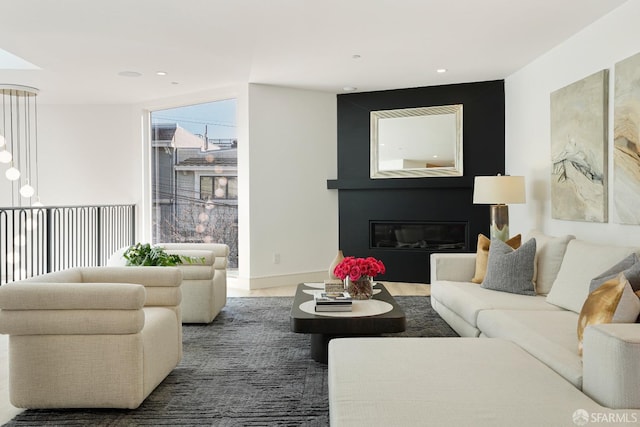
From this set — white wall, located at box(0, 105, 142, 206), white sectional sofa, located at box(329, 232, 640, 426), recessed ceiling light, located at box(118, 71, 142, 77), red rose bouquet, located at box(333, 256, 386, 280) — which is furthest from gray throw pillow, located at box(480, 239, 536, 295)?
white wall, located at box(0, 105, 142, 206)

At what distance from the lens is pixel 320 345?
3.37 m

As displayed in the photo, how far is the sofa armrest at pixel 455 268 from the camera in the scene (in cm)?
459

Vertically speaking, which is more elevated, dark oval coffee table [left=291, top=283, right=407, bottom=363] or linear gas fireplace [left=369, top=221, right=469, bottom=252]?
linear gas fireplace [left=369, top=221, right=469, bottom=252]

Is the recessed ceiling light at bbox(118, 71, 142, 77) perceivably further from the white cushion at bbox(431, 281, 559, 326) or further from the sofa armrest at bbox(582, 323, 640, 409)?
the sofa armrest at bbox(582, 323, 640, 409)

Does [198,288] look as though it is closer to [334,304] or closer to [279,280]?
[334,304]

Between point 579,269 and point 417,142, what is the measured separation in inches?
143

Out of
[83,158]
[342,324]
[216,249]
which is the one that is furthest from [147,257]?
[83,158]

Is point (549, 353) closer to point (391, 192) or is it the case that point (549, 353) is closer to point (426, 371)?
point (426, 371)

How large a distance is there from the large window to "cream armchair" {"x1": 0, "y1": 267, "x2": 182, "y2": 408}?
417 cm

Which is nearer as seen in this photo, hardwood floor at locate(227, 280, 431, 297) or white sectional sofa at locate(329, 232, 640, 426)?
white sectional sofa at locate(329, 232, 640, 426)

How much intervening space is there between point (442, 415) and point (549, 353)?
3.03 ft

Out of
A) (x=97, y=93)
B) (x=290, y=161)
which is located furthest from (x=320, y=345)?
(x=97, y=93)

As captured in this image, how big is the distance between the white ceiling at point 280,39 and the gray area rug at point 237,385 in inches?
98.8

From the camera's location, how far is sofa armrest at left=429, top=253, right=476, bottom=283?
4590mm
